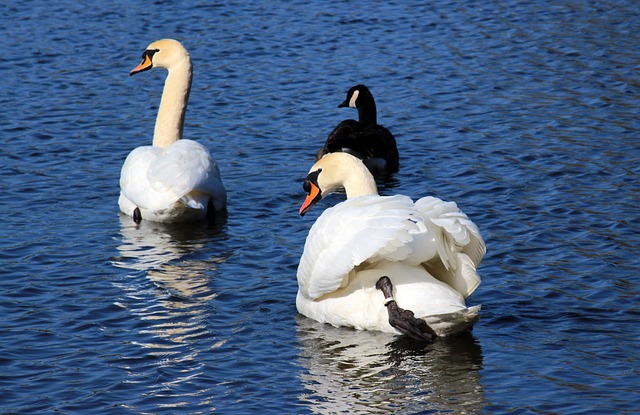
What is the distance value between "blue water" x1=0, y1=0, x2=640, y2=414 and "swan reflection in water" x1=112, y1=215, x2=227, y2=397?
0.09 feet

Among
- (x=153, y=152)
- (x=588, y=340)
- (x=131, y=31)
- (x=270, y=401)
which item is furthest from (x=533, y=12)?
(x=270, y=401)

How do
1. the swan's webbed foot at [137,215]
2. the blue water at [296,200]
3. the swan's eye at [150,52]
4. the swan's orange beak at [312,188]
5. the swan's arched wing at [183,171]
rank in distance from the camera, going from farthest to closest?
the swan's eye at [150,52] → the swan's webbed foot at [137,215] → the swan's arched wing at [183,171] → the swan's orange beak at [312,188] → the blue water at [296,200]

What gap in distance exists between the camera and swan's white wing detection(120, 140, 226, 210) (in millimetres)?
10781

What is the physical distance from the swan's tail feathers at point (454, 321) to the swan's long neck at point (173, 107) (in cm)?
507

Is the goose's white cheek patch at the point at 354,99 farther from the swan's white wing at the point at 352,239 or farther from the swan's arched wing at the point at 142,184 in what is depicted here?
the swan's white wing at the point at 352,239

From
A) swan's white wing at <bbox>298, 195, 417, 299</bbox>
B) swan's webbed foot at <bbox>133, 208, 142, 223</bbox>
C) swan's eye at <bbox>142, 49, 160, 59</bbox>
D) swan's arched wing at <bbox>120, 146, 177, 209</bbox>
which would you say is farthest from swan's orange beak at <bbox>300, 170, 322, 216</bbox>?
swan's eye at <bbox>142, 49, 160, 59</bbox>

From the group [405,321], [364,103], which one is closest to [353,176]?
[405,321]

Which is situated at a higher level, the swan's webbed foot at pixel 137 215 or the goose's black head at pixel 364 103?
the goose's black head at pixel 364 103

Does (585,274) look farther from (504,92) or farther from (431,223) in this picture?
(504,92)

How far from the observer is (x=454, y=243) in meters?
7.87

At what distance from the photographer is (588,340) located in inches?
308

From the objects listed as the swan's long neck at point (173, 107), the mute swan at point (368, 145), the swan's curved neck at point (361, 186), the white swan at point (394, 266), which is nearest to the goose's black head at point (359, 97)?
the mute swan at point (368, 145)

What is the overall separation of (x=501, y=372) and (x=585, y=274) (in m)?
2.08

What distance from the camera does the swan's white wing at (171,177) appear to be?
10781mm
